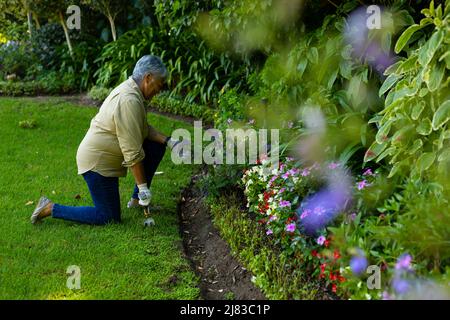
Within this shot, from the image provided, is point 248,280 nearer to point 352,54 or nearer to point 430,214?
point 430,214

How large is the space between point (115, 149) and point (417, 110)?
2.18 metres

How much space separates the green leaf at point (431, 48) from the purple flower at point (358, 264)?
44.1 inches

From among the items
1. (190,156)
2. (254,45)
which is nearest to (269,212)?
(190,156)

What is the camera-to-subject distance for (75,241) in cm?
422

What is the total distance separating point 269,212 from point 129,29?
22.5 feet

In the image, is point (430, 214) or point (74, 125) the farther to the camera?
point (74, 125)

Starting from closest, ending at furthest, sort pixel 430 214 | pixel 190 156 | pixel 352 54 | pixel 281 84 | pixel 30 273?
pixel 430 214
pixel 30 273
pixel 352 54
pixel 281 84
pixel 190 156

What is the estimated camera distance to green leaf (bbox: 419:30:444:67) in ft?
10.4

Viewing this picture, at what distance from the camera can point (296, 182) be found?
4.01 metres

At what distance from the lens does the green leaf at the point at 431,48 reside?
3174 millimetres

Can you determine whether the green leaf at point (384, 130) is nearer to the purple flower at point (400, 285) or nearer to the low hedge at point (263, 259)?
the low hedge at point (263, 259)

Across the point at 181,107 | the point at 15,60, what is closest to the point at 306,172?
the point at 181,107

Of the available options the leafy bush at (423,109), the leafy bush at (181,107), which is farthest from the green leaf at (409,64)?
the leafy bush at (181,107)

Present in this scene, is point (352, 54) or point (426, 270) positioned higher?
point (352, 54)
